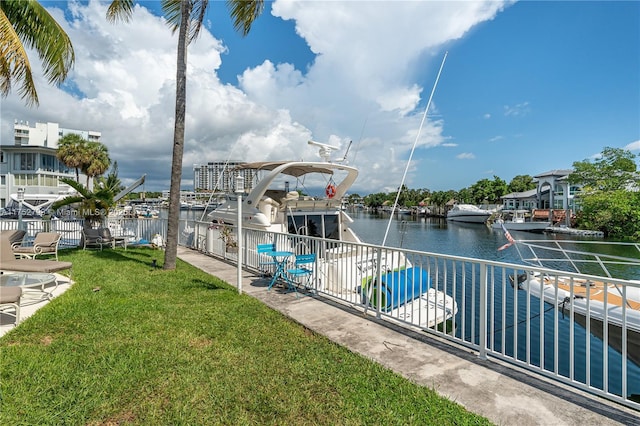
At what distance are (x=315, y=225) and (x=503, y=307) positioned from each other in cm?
708

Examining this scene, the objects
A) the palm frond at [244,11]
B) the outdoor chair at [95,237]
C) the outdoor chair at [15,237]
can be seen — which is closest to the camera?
the outdoor chair at [15,237]

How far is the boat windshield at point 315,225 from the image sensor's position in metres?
10.1

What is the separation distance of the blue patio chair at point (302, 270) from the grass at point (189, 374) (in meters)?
1.16

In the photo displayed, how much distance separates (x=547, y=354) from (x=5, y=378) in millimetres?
9426

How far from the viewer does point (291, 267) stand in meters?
7.27

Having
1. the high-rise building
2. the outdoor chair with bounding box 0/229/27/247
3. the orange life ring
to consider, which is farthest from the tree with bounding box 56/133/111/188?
the orange life ring

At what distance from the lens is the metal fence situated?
3.26 meters

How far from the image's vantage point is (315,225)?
10352 mm

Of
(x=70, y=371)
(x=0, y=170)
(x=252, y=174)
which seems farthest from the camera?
(x=0, y=170)

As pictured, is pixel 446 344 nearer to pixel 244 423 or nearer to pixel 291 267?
pixel 244 423

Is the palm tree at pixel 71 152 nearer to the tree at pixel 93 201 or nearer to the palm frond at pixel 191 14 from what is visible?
the tree at pixel 93 201

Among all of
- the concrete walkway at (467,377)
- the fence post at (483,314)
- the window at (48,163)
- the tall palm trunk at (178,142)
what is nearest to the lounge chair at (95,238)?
the tall palm trunk at (178,142)

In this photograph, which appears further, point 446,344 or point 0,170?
point 0,170

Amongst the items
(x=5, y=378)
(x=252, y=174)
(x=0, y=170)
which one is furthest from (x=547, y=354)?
(x=0, y=170)
